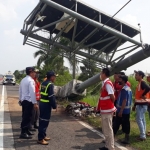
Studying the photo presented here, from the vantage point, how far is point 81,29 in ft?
29.1

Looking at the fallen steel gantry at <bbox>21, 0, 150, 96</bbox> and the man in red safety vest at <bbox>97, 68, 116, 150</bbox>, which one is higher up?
the fallen steel gantry at <bbox>21, 0, 150, 96</bbox>

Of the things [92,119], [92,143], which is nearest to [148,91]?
[92,143]

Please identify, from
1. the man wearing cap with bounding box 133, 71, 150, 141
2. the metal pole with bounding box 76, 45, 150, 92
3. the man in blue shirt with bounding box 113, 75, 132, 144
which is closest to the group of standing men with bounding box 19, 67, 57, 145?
the man in blue shirt with bounding box 113, 75, 132, 144

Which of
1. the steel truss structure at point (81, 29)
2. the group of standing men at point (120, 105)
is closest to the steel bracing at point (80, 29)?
the steel truss structure at point (81, 29)

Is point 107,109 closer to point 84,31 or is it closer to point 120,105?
point 120,105

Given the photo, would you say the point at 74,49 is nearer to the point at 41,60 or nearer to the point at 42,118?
the point at 42,118

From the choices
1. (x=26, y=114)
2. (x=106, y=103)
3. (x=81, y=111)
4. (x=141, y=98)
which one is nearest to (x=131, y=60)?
(x=141, y=98)

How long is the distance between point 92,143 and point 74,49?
4498 mm

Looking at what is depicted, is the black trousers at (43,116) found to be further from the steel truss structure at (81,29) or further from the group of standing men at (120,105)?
the steel truss structure at (81,29)

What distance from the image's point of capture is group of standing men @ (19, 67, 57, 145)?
5.19 metres

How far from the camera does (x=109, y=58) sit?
9445 millimetres

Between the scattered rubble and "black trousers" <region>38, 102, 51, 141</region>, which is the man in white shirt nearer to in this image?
"black trousers" <region>38, 102, 51, 141</region>

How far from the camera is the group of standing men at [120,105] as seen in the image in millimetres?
4758

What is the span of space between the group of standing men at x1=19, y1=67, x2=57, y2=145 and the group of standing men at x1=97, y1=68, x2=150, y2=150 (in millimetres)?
1139
